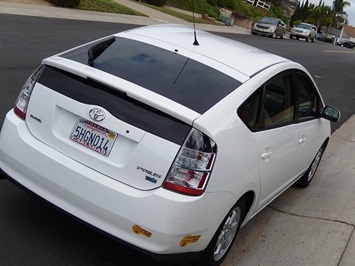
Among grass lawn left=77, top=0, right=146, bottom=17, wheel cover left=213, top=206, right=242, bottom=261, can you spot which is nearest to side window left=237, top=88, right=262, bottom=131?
wheel cover left=213, top=206, right=242, bottom=261

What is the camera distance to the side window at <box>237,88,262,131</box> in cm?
357

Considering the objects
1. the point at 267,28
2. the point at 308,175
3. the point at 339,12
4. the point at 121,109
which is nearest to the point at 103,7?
the point at 267,28

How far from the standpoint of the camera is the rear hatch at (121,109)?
3100mm

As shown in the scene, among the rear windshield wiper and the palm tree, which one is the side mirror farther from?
the palm tree

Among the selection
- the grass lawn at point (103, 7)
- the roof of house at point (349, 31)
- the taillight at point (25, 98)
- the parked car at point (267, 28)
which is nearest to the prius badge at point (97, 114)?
the taillight at point (25, 98)

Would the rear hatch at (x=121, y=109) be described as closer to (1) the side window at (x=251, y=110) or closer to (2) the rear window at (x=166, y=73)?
(2) the rear window at (x=166, y=73)

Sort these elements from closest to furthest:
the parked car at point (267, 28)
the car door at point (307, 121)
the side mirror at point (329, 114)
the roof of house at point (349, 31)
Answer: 1. the car door at point (307, 121)
2. the side mirror at point (329, 114)
3. the parked car at point (267, 28)
4. the roof of house at point (349, 31)

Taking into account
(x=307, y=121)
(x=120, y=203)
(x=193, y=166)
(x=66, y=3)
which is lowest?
(x=66, y=3)

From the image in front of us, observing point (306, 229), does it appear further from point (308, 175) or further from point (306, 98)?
point (306, 98)

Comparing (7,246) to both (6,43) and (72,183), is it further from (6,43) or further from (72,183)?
(6,43)

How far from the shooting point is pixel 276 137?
4043 mm

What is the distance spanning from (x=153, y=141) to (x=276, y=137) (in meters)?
1.36

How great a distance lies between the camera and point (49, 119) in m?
3.45

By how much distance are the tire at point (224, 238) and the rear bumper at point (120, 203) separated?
144 mm
